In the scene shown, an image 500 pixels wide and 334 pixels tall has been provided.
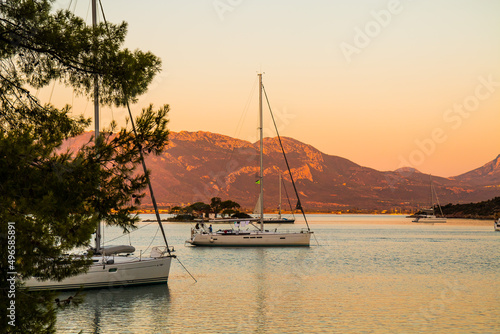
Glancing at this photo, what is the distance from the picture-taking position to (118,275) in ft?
104

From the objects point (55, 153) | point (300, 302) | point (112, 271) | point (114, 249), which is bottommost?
point (300, 302)

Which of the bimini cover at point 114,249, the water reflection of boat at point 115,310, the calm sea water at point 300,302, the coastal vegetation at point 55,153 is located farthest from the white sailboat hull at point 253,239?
the coastal vegetation at point 55,153

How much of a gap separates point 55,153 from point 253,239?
5403 centimetres

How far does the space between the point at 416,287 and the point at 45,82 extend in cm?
3178

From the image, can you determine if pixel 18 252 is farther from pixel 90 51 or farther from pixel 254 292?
pixel 254 292

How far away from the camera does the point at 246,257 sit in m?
61.4

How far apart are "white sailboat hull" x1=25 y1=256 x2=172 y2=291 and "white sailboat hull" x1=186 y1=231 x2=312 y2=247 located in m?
29.7

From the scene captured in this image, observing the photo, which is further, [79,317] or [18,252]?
[79,317]

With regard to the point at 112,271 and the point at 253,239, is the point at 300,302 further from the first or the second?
the point at 253,239

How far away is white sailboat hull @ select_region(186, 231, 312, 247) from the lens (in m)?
64.2

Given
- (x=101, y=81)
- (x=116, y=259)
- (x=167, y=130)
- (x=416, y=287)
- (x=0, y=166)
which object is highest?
(x=101, y=81)

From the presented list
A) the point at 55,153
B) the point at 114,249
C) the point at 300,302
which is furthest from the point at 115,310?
the point at 55,153

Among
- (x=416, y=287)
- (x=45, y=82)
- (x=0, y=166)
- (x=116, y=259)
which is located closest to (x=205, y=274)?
(x=116, y=259)

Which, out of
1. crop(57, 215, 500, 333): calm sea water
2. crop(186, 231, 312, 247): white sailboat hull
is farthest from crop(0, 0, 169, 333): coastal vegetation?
crop(186, 231, 312, 247): white sailboat hull
